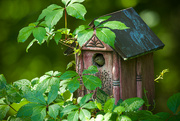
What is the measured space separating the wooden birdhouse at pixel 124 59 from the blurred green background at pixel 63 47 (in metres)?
0.55

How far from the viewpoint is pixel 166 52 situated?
9.16 feet

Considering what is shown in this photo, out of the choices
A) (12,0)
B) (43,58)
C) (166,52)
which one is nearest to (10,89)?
(43,58)

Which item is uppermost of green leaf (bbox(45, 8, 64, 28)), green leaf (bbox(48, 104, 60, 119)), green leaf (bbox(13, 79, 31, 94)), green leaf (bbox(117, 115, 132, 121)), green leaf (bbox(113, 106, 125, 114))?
A: green leaf (bbox(45, 8, 64, 28))

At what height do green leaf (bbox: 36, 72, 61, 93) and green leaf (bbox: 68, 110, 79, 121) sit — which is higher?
green leaf (bbox: 36, 72, 61, 93)

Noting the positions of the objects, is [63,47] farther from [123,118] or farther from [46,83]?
[123,118]

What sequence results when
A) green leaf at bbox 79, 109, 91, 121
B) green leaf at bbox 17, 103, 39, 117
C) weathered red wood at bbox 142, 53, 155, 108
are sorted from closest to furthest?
1. green leaf at bbox 79, 109, 91, 121
2. green leaf at bbox 17, 103, 39, 117
3. weathered red wood at bbox 142, 53, 155, 108

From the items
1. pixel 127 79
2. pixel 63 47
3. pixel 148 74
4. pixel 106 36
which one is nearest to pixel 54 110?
pixel 106 36

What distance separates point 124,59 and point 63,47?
114 cm

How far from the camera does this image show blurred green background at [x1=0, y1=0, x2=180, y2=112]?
9.05ft

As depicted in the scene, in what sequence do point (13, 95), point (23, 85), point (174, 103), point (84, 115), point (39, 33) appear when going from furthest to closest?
1. point (23, 85)
2. point (13, 95)
3. point (39, 33)
4. point (84, 115)
5. point (174, 103)

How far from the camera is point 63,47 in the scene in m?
2.86

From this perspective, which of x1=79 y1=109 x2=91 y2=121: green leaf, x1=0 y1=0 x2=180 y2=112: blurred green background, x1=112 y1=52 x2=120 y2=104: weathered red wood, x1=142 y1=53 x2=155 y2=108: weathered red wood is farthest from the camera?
x1=0 y1=0 x2=180 y2=112: blurred green background

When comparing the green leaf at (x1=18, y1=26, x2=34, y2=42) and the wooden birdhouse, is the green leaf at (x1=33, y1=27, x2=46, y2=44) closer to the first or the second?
the green leaf at (x1=18, y1=26, x2=34, y2=42)

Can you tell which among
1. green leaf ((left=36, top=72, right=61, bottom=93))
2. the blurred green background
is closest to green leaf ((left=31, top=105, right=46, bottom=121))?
green leaf ((left=36, top=72, right=61, bottom=93))
